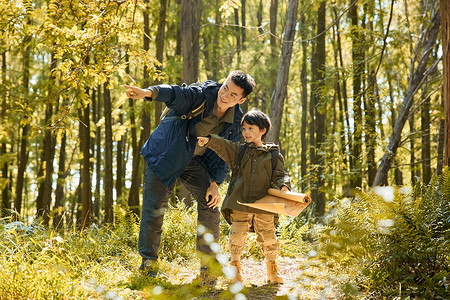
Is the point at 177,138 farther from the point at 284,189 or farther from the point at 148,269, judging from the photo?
the point at 148,269

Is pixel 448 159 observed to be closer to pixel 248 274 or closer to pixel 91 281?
pixel 248 274

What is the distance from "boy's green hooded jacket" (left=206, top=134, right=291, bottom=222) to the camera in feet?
11.8

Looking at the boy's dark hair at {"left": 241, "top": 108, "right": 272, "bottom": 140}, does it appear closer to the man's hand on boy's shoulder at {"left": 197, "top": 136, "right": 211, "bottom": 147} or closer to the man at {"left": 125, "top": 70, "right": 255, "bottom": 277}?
the man at {"left": 125, "top": 70, "right": 255, "bottom": 277}

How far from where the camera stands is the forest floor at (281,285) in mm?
3102

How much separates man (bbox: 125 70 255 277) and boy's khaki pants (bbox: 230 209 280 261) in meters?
0.32

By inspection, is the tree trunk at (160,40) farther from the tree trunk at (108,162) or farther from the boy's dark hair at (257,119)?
the boy's dark hair at (257,119)

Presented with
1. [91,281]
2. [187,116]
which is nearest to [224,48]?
[187,116]

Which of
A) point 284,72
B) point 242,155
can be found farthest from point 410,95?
point 242,155

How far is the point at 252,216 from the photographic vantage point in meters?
3.77

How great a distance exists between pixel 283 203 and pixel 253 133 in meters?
0.75

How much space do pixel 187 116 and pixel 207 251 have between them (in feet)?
4.48

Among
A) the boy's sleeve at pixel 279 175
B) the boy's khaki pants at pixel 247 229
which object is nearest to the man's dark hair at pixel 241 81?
the boy's sleeve at pixel 279 175

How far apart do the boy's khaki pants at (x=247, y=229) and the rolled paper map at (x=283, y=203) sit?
0.24 metres

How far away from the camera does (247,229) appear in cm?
375
